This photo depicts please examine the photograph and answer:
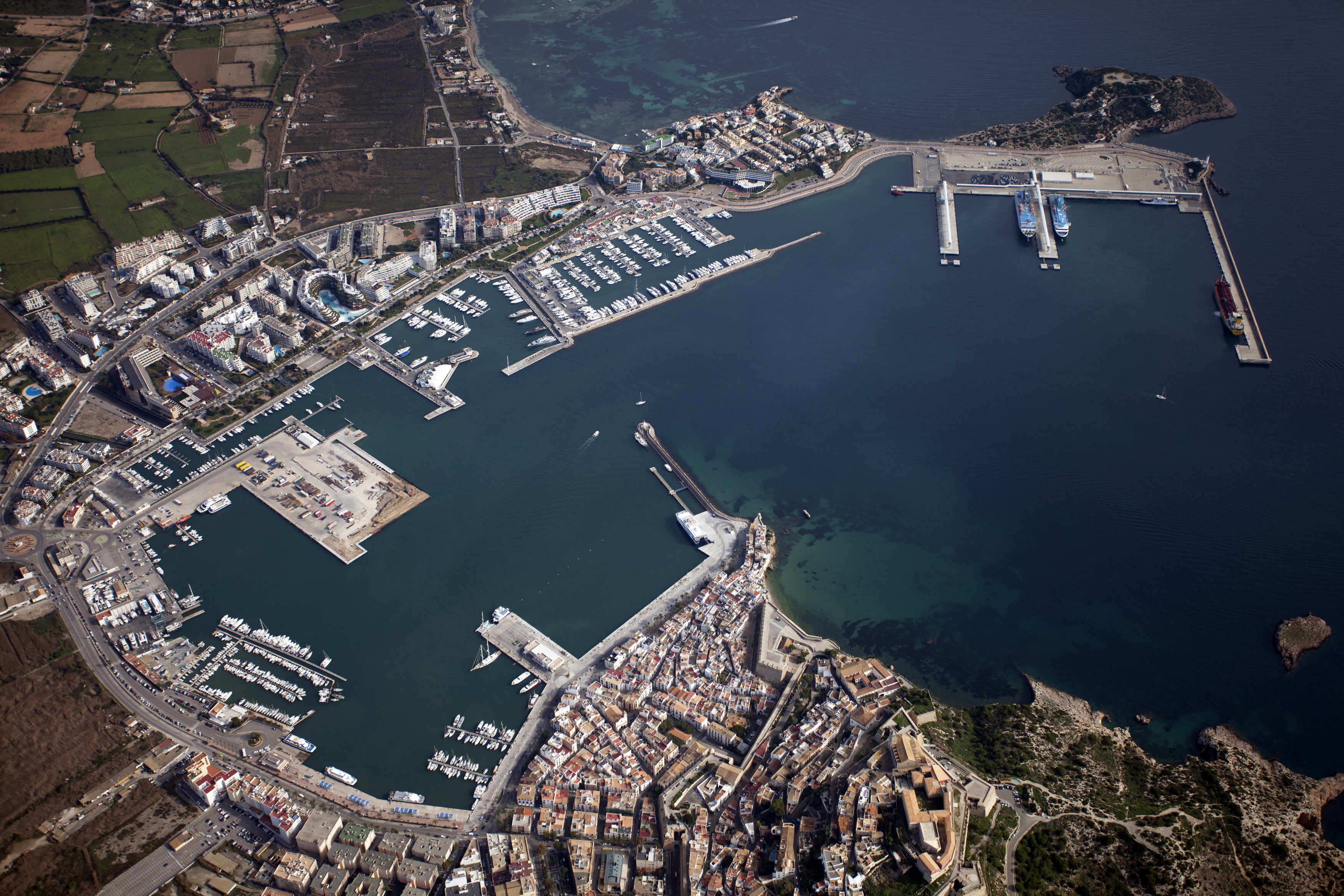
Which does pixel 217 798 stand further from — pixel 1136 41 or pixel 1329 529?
pixel 1136 41

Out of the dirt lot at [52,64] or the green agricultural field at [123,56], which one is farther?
the green agricultural field at [123,56]

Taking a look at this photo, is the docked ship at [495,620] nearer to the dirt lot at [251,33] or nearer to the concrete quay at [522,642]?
the concrete quay at [522,642]

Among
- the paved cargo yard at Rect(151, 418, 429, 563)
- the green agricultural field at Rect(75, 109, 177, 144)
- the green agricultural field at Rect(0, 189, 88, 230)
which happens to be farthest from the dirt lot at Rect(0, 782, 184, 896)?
the green agricultural field at Rect(75, 109, 177, 144)

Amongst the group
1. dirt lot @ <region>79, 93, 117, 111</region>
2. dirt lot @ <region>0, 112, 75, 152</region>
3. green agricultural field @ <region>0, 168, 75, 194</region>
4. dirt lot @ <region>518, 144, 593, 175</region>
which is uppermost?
dirt lot @ <region>79, 93, 117, 111</region>

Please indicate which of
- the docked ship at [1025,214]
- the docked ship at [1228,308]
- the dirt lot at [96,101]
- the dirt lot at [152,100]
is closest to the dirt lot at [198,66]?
the dirt lot at [152,100]

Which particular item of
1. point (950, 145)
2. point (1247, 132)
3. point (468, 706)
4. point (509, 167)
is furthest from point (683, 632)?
point (1247, 132)

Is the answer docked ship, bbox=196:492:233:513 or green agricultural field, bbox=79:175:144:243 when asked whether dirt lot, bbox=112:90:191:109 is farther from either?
docked ship, bbox=196:492:233:513
